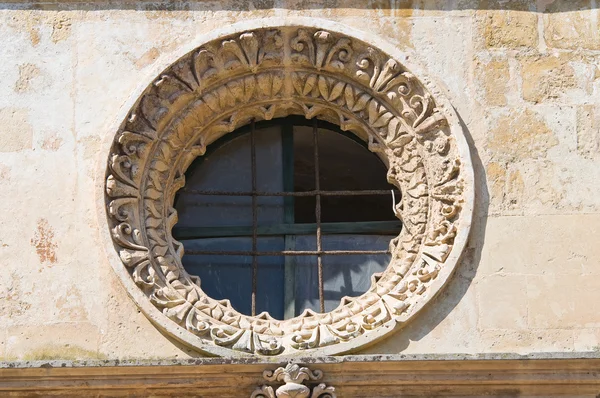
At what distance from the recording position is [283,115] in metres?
9.83

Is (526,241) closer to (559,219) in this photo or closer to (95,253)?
(559,219)

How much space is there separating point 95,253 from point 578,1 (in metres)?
3.20

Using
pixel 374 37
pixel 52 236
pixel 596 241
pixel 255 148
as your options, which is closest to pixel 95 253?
pixel 52 236

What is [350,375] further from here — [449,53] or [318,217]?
[449,53]

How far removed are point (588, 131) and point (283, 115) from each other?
1819 millimetres

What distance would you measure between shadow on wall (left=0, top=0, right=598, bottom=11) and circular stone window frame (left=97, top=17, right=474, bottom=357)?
149 mm

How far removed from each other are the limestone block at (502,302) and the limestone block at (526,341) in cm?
4

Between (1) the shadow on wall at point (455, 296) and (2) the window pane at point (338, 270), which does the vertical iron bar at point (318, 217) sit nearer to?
(2) the window pane at point (338, 270)

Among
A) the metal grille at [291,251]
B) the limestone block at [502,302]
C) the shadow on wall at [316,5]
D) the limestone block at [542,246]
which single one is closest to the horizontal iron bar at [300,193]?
the metal grille at [291,251]

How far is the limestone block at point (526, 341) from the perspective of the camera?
8.80 meters

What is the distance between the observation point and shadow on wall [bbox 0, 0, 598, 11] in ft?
31.6

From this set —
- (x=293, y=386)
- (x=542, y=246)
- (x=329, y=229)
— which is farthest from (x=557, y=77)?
(x=293, y=386)

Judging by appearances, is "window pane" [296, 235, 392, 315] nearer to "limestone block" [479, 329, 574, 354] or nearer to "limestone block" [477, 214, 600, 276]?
"limestone block" [477, 214, 600, 276]

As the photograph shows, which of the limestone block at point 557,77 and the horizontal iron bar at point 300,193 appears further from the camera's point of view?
the horizontal iron bar at point 300,193
